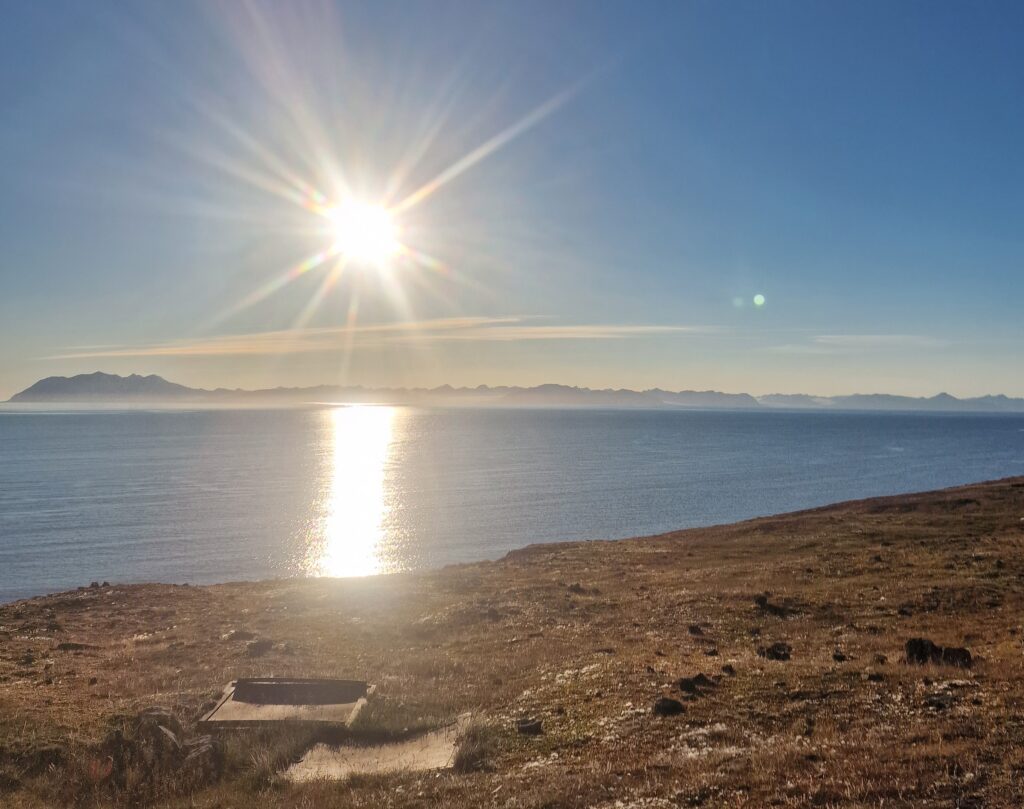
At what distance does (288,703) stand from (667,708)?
29.1ft

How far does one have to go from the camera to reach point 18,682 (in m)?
20.9

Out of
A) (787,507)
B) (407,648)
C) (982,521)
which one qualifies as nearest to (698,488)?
(787,507)

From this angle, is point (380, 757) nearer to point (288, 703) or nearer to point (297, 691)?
point (288, 703)

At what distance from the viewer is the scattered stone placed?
16145mm

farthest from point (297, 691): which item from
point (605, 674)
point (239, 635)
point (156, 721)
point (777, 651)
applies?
point (777, 651)

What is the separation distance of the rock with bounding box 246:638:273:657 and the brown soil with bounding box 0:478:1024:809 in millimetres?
179

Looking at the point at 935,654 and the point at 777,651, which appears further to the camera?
the point at 777,651

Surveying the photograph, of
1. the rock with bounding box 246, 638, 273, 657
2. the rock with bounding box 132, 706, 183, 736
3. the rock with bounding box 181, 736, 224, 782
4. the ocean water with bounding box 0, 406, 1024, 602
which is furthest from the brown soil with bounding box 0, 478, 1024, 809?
the ocean water with bounding box 0, 406, 1024, 602

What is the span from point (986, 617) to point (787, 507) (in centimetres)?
7451

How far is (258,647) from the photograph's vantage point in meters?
24.4

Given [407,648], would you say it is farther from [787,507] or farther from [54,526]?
[787,507]

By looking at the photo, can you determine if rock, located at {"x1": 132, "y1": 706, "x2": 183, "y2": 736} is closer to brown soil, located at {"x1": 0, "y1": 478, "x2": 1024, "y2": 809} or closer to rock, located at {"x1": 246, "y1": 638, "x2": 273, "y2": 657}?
brown soil, located at {"x1": 0, "y1": 478, "x2": 1024, "y2": 809}

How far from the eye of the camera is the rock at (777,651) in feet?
62.2

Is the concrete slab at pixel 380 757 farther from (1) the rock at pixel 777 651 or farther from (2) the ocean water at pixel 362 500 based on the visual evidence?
(2) the ocean water at pixel 362 500
